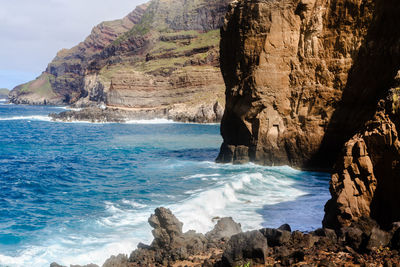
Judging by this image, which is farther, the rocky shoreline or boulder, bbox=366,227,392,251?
the rocky shoreline

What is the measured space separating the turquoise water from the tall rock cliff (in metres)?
1.64

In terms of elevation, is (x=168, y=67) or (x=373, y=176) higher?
(x=168, y=67)

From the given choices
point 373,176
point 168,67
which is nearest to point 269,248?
point 373,176

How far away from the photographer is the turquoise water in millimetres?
11555

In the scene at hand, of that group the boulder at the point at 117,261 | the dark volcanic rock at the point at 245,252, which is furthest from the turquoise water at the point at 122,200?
the dark volcanic rock at the point at 245,252

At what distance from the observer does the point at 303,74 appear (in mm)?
21641

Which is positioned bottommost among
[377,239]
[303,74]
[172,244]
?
[172,244]

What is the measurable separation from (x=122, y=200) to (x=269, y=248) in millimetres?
8787

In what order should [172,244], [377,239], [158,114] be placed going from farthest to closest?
[158,114]
[172,244]
[377,239]

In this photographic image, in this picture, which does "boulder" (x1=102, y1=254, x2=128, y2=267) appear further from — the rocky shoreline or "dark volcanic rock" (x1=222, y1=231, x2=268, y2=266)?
the rocky shoreline

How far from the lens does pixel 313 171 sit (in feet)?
70.8

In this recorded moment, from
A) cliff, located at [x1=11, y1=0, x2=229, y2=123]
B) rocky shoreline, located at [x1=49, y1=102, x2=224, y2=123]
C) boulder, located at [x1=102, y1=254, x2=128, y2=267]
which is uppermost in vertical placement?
cliff, located at [x1=11, y1=0, x2=229, y2=123]

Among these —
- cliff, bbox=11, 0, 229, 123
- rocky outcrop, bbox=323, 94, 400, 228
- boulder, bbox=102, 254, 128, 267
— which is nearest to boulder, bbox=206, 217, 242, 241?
boulder, bbox=102, 254, 128, 267

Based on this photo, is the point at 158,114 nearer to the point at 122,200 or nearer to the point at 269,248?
the point at 122,200
